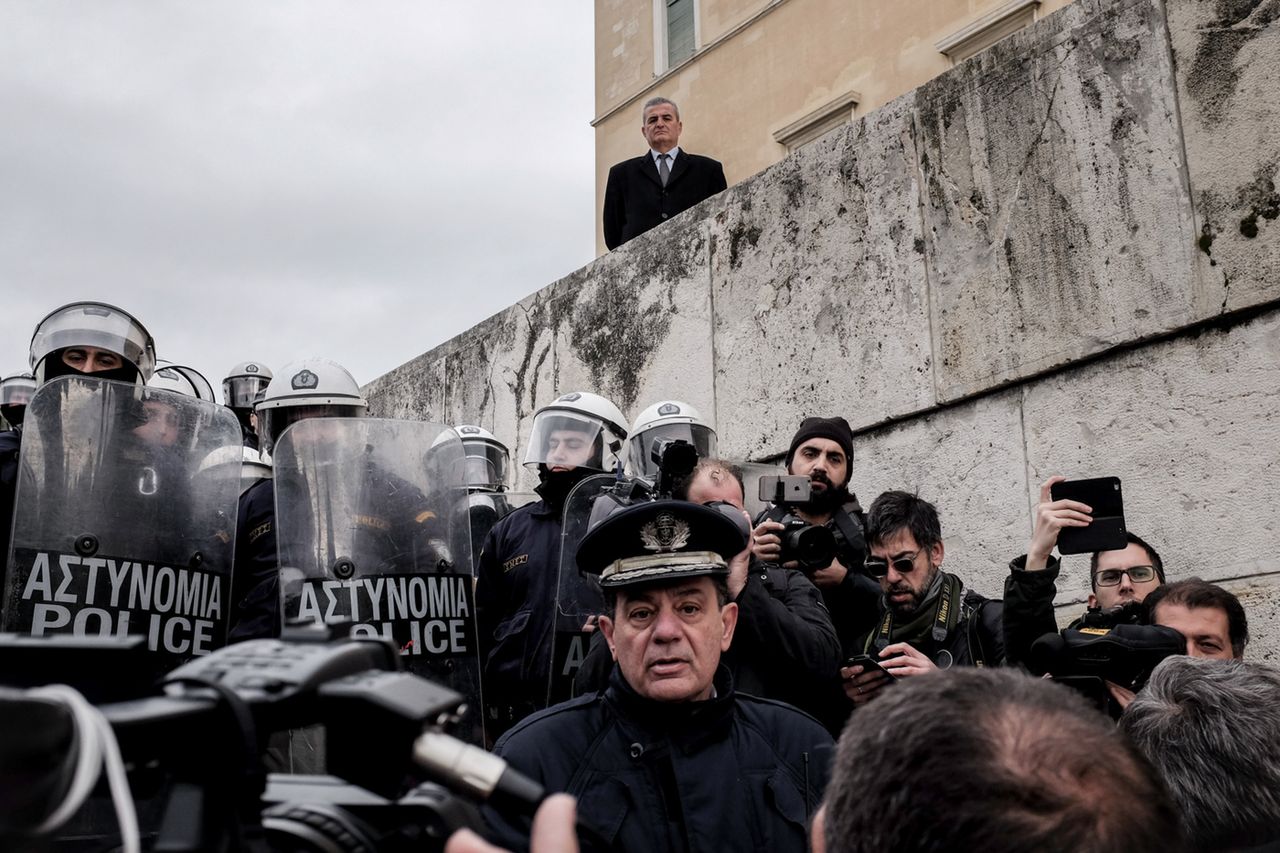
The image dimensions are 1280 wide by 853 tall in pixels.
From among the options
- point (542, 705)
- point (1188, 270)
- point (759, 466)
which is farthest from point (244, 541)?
point (1188, 270)

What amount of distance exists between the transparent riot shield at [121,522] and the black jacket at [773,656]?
1.31 meters

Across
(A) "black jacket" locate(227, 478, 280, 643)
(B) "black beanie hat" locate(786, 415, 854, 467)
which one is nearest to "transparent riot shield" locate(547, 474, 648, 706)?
(B) "black beanie hat" locate(786, 415, 854, 467)

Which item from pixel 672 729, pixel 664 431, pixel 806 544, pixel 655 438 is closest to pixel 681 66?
pixel 664 431

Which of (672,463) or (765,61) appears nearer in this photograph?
(672,463)

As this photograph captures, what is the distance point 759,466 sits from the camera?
19.7 feet

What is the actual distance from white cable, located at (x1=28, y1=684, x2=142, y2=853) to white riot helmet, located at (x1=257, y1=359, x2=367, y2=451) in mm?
4037

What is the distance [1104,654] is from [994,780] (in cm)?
189

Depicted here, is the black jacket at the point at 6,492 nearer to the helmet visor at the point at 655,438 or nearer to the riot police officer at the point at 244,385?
the helmet visor at the point at 655,438

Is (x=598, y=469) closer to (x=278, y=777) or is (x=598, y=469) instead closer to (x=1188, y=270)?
(x=1188, y=270)

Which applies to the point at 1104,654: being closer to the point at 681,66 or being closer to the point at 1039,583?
the point at 1039,583

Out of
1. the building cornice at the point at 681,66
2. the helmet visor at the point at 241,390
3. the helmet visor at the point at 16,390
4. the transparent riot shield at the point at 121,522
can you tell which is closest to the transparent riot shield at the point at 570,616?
the transparent riot shield at the point at 121,522

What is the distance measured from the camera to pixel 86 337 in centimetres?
423

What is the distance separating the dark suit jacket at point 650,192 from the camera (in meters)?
7.99

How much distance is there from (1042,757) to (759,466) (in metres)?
4.90
